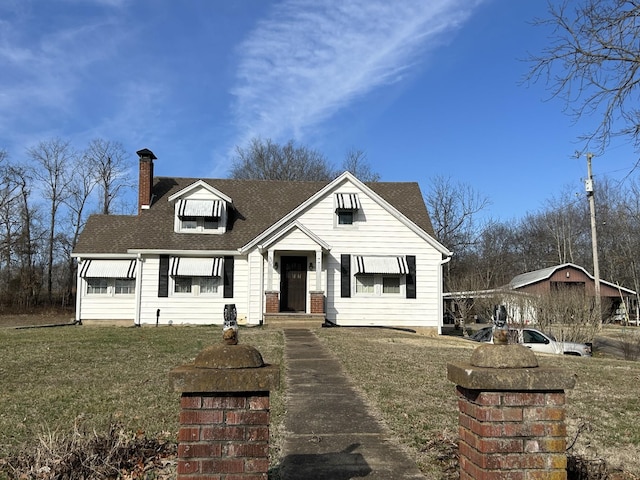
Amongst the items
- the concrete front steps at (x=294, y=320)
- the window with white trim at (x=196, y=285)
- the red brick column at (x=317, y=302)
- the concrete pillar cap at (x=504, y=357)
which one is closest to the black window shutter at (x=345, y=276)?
the red brick column at (x=317, y=302)

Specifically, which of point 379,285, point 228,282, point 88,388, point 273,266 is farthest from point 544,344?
point 88,388

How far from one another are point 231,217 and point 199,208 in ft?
5.36

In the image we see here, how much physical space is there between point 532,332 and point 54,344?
46.1 ft

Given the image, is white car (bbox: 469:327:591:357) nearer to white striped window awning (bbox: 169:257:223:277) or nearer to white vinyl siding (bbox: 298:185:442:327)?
white vinyl siding (bbox: 298:185:442:327)

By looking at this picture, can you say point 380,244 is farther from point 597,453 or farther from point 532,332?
point 597,453

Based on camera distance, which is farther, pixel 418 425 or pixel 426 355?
pixel 426 355

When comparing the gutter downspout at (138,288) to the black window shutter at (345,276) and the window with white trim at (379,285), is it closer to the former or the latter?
the black window shutter at (345,276)

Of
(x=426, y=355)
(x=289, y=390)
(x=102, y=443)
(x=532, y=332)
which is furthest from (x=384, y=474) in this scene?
(x=532, y=332)

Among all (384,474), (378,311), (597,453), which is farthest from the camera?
(378,311)

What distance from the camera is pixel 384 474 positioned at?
4.16 meters

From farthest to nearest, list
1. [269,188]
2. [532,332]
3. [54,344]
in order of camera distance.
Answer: [269,188], [532,332], [54,344]

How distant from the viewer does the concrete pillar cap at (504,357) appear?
3279 millimetres

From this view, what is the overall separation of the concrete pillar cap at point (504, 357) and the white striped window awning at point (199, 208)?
18.9 metres

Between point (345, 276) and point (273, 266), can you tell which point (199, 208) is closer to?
Result: point (273, 266)
